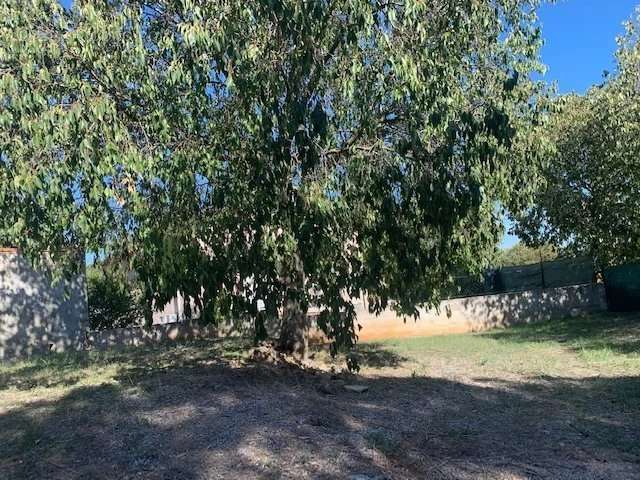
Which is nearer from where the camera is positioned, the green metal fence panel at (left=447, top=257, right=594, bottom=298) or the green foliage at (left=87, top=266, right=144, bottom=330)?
the green foliage at (left=87, top=266, right=144, bottom=330)

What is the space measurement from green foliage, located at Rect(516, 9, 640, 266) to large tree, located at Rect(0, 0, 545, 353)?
7.47 metres

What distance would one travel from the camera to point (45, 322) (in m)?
14.4

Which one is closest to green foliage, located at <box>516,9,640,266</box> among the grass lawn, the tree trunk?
the grass lawn

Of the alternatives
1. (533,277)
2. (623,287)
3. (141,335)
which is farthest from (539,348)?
(141,335)

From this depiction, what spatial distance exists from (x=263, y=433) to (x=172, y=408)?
53.6 inches

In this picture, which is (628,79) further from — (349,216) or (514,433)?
(514,433)

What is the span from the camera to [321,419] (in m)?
6.36

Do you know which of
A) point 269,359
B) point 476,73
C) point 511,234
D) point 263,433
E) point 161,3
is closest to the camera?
point 263,433

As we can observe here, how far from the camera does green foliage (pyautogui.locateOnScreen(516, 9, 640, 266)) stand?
551 inches

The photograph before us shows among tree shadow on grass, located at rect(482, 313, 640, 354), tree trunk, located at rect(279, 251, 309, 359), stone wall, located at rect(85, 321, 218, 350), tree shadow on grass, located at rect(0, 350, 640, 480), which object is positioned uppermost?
stone wall, located at rect(85, 321, 218, 350)

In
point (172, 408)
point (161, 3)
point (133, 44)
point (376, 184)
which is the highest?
point (161, 3)

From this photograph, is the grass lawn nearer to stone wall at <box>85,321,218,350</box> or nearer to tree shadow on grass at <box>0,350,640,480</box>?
tree shadow on grass at <box>0,350,640,480</box>

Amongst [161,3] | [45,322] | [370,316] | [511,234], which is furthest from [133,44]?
[511,234]

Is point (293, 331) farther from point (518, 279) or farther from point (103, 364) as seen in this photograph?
point (518, 279)
